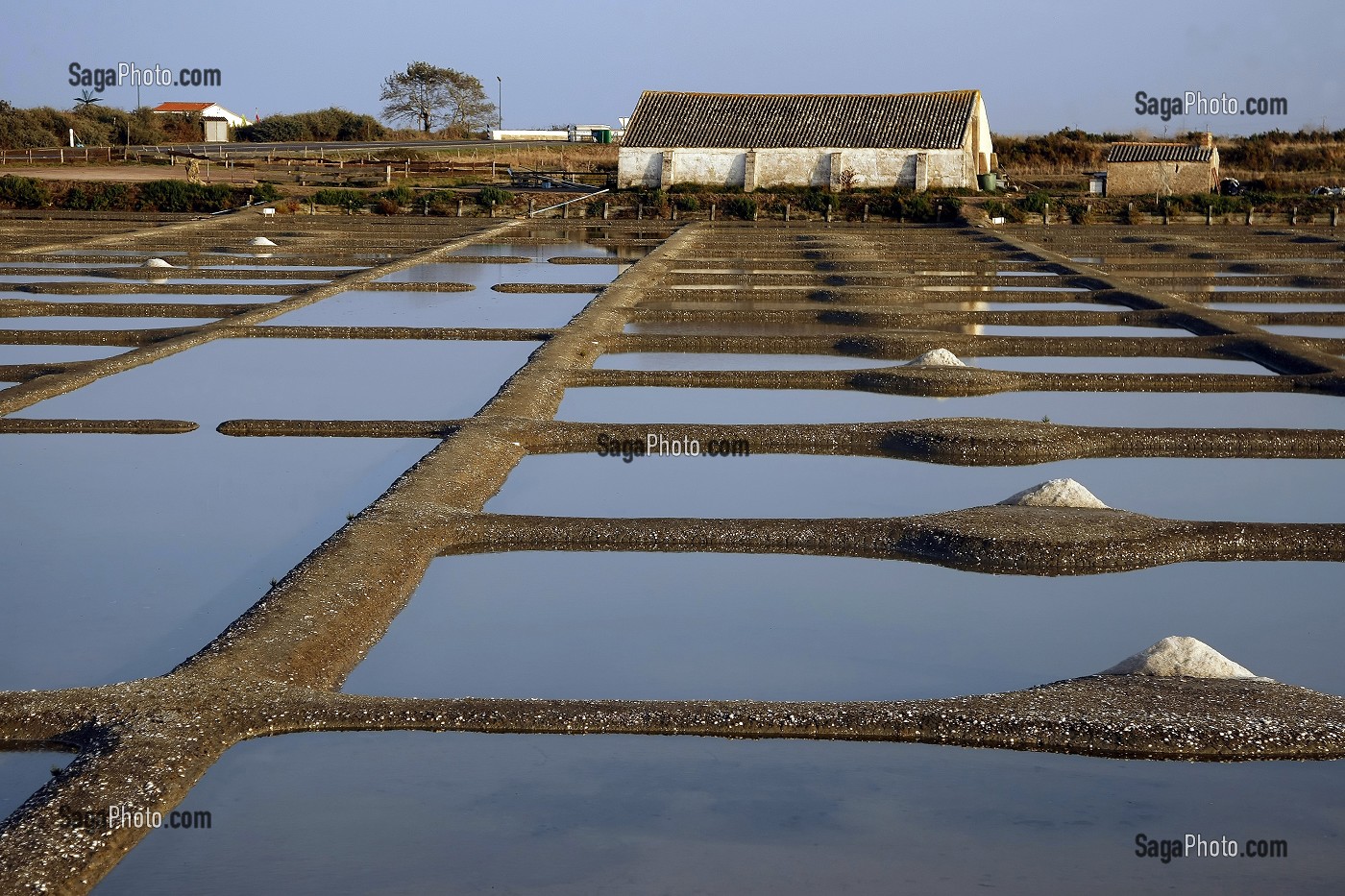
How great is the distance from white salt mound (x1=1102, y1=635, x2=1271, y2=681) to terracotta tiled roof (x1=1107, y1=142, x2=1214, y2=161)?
872 inches

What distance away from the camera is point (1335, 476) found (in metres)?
5.41

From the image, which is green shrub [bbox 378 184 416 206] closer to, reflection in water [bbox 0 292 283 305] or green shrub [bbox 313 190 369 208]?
green shrub [bbox 313 190 369 208]

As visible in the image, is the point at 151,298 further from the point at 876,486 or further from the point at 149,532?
the point at 876,486

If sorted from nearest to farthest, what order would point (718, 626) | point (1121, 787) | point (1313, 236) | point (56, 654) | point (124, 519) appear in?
1. point (1121, 787)
2. point (56, 654)
3. point (718, 626)
4. point (124, 519)
5. point (1313, 236)

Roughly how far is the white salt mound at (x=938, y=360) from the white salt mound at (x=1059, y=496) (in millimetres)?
2734

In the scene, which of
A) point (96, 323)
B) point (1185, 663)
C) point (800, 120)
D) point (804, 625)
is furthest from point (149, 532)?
point (800, 120)

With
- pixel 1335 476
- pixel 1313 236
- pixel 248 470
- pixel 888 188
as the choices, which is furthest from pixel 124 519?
pixel 888 188

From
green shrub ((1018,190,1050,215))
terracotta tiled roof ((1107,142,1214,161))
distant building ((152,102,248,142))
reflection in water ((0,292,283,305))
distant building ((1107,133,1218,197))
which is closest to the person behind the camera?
reflection in water ((0,292,283,305))

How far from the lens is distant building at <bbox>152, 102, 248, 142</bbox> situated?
3816cm

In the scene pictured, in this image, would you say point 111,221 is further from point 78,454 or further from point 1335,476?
point 1335,476

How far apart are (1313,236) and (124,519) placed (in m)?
16.2

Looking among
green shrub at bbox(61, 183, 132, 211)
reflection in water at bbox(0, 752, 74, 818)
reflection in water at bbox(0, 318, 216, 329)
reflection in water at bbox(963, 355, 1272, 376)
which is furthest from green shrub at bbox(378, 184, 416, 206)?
reflection in water at bbox(0, 752, 74, 818)

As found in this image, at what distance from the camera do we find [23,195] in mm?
19922

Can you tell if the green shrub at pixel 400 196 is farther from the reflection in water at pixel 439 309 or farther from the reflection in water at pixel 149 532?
the reflection in water at pixel 149 532
